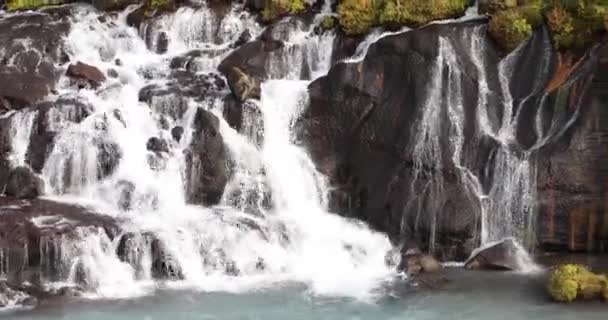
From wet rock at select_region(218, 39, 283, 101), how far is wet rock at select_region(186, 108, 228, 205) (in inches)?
51.7

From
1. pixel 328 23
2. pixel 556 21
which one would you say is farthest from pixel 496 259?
pixel 328 23

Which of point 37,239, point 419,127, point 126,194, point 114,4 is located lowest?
point 37,239

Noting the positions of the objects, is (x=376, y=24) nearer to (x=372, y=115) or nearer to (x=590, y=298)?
(x=372, y=115)

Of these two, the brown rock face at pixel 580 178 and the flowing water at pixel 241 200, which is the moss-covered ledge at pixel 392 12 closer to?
the flowing water at pixel 241 200

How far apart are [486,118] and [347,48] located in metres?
5.06

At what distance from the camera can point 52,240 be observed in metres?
18.6

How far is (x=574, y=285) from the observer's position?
57.0ft

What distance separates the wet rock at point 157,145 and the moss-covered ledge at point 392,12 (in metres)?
6.22

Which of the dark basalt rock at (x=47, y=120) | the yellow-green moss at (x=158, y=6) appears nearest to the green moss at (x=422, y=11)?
the yellow-green moss at (x=158, y=6)

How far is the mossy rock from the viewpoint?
1738cm

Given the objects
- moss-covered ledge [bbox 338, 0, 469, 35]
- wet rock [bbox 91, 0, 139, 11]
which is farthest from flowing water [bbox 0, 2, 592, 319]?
wet rock [bbox 91, 0, 139, 11]

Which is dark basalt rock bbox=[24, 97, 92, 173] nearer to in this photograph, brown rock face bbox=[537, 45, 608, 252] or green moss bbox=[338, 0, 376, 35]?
green moss bbox=[338, 0, 376, 35]

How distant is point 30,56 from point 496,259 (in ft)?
45.8

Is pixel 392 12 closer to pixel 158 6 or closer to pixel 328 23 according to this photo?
pixel 328 23
